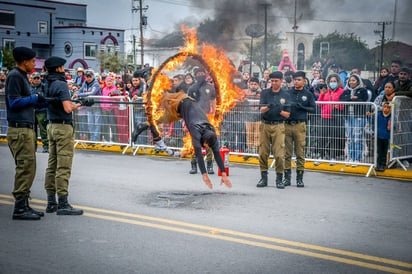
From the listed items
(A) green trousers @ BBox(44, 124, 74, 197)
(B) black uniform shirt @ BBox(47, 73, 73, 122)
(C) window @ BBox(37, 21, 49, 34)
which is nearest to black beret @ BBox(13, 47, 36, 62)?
(B) black uniform shirt @ BBox(47, 73, 73, 122)

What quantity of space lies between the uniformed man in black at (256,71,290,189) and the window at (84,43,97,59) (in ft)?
201

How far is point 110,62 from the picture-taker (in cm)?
6644

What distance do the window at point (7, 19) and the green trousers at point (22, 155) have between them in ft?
193

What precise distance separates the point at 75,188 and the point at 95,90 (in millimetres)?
6492

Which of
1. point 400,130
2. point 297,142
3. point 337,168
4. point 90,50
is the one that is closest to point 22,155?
point 297,142

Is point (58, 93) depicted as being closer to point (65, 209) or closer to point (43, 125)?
point (65, 209)

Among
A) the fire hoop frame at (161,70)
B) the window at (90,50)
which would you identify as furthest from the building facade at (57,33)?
the fire hoop frame at (161,70)

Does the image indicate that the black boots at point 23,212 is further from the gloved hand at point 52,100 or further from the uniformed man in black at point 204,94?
the uniformed man in black at point 204,94

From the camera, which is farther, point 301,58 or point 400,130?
point 301,58

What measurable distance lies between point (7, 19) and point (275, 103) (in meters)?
58.9

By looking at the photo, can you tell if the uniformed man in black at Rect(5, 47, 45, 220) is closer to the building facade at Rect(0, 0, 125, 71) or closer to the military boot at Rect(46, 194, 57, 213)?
the military boot at Rect(46, 194, 57, 213)

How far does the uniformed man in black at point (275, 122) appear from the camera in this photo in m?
10.3

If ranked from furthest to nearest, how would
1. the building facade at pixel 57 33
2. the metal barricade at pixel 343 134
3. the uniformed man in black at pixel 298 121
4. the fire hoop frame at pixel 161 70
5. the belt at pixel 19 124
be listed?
the building facade at pixel 57 33, the metal barricade at pixel 343 134, the uniformed man in black at pixel 298 121, the fire hoop frame at pixel 161 70, the belt at pixel 19 124

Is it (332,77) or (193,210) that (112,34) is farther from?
(193,210)
